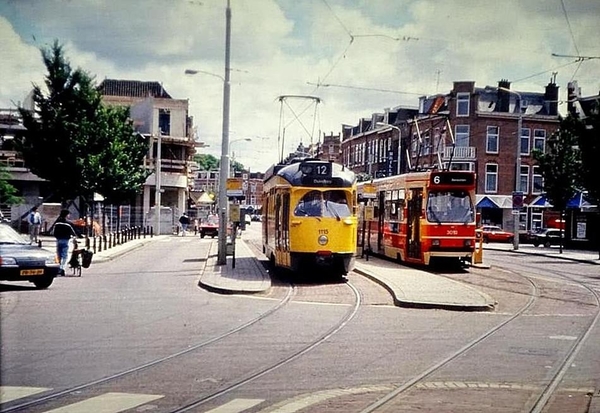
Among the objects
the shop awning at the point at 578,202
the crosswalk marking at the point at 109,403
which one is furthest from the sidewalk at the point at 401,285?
the shop awning at the point at 578,202

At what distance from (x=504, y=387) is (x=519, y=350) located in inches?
101

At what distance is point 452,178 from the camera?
80.7 feet

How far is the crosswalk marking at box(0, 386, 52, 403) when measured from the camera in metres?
7.73

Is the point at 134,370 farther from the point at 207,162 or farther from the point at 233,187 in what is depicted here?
the point at 207,162

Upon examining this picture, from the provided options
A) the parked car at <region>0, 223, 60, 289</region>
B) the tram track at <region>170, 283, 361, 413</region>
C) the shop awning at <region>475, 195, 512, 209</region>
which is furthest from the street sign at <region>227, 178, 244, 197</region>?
the shop awning at <region>475, 195, 512, 209</region>

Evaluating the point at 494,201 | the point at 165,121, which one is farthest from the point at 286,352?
the point at 165,121

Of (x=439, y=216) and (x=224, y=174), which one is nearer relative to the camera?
(x=439, y=216)

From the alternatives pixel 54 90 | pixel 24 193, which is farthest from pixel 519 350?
pixel 24 193

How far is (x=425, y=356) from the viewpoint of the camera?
410 inches

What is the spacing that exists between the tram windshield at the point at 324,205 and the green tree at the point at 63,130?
48.4 feet

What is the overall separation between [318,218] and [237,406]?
1290 centimetres

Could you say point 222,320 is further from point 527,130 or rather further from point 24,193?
point 527,130

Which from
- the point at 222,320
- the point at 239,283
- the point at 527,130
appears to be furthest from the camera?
the point at 527,130

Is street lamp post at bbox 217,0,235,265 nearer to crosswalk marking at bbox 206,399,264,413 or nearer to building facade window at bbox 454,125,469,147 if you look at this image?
crosswalk marking at bbox 206,399,264,413
